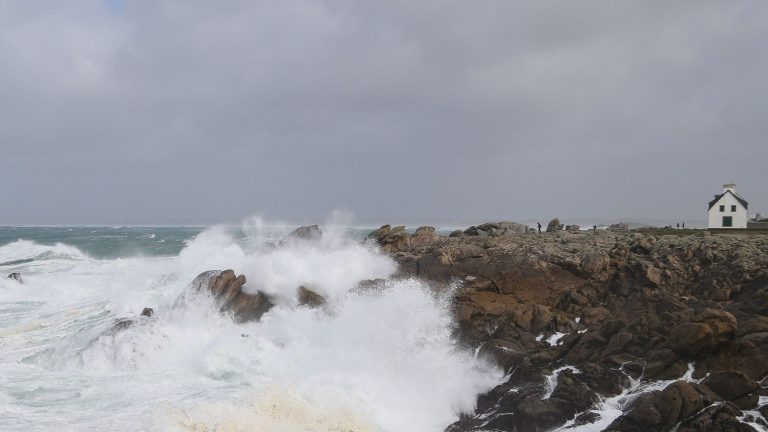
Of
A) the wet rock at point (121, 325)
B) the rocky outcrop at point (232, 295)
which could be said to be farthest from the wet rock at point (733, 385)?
the wet rock at point (121, 325)

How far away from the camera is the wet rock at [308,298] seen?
18.2 meters

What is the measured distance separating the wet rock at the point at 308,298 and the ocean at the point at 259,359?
→ 256 millimetres

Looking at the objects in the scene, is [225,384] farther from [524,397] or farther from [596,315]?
[596,315]

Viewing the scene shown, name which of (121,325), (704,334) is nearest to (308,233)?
(121,325)

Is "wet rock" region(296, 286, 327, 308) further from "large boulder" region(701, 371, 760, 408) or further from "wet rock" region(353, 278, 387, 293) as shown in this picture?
"large boulder" region(701, 371, 760, 408)

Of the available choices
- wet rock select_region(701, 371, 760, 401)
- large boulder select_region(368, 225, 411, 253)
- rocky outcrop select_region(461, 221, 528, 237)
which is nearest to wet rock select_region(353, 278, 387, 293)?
large boulder select_region(368, 225, 411, 253)

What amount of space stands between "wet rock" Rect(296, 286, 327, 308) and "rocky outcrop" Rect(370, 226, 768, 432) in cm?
301

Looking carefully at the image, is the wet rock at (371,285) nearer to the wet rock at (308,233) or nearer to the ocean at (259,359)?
the ocean at (259,359)

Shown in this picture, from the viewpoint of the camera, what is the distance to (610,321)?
1277cm

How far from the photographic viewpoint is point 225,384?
1384 cm

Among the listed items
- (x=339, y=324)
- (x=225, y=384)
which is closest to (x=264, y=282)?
(x=339, y=324)

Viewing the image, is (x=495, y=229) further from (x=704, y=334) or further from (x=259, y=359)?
(x=704, y=334)

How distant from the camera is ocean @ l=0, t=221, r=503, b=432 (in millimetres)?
11742

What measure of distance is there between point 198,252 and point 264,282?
9635mm
